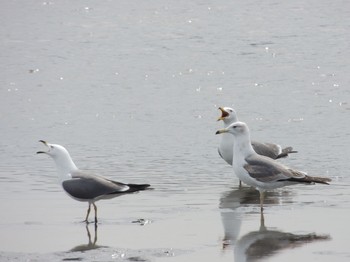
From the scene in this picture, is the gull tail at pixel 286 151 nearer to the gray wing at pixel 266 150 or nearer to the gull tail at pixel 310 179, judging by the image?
the gray wing at pixel 266 150

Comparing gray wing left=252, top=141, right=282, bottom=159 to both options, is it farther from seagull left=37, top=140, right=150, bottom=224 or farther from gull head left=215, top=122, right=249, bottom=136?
seagull left=37, top=140, right=150, bottom=224

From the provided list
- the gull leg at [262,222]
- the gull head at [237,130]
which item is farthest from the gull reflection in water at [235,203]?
the gull head at [237,130]

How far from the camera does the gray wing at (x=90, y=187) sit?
11414 mm

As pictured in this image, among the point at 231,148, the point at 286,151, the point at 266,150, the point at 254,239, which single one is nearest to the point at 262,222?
the point at 254,239

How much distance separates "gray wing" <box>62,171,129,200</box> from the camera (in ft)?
37.4

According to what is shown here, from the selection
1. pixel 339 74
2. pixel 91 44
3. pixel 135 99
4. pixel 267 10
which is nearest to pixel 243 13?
pixel 267 10

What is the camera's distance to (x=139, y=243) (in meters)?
10.1

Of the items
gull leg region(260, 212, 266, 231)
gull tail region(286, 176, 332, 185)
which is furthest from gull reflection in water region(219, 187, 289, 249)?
gull tail region(286, 176, 332, 185)

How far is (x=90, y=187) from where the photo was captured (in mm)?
11453

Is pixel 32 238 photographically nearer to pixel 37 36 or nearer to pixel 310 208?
pixel 310 208

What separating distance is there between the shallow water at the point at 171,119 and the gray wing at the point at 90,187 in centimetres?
32

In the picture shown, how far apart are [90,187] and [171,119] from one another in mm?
7221

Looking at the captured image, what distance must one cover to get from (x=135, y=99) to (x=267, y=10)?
12.0 meters

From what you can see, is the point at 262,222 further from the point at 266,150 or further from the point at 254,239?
the point at 266,150
